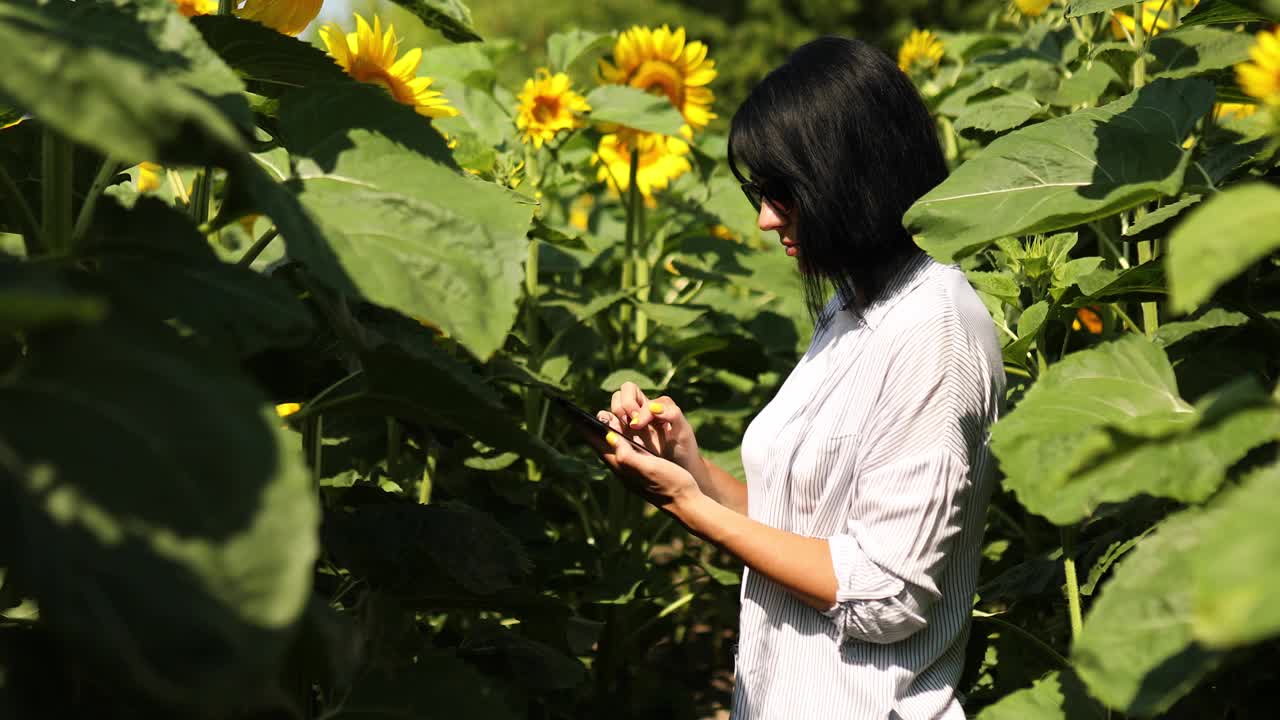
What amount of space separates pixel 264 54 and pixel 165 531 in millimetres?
764

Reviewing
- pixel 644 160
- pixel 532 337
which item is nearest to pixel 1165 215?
pixel 532 337

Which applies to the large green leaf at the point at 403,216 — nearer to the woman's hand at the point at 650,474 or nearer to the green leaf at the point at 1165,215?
the woman's hand at the point at 650,474

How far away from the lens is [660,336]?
3.30 metres

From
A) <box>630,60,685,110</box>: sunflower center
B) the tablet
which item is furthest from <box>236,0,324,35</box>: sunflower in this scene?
<box>630,60,685,110</box>: sunflower center

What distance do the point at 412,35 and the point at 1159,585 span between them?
19595 millimetres

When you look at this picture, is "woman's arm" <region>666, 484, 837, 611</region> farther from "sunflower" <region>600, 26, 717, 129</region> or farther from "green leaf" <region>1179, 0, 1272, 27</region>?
"sunflower" <region>600, 26, 717, 129</region>

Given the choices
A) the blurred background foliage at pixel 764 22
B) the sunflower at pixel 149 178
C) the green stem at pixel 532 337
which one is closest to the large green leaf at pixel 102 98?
the green stem at pixel 532 337

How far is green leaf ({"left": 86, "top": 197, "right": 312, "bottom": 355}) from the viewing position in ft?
2.95

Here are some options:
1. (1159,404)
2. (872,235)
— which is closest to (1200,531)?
(1159,404)

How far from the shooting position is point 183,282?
36.1 inches

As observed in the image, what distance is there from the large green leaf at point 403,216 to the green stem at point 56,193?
212mm

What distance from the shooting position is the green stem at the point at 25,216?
1.03 meters

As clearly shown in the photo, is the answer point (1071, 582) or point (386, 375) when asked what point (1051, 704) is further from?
point (386, 375)

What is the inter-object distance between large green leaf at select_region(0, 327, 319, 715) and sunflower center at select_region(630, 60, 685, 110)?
2.46 m
